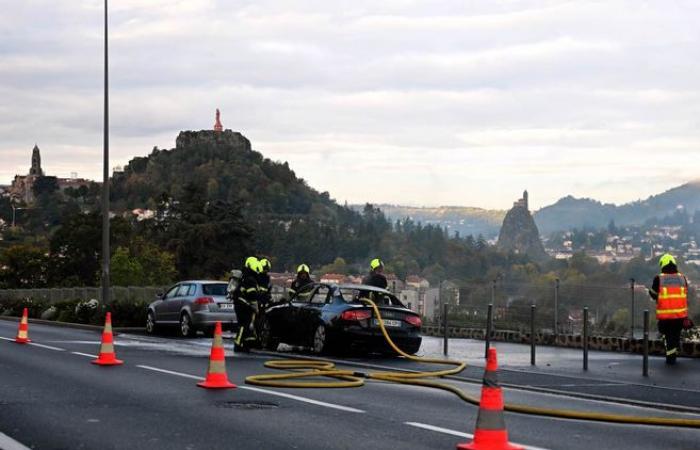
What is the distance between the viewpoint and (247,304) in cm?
2180

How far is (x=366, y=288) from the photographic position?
22.4 m

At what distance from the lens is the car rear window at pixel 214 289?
2942cm

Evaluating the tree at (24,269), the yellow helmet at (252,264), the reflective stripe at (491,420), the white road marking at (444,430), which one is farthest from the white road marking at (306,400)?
the tree at (24,269)

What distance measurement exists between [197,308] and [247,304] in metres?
7.46

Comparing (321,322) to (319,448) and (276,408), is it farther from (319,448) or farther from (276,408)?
(319,448)

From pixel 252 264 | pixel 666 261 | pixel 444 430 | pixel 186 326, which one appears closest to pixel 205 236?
pixel 186 326

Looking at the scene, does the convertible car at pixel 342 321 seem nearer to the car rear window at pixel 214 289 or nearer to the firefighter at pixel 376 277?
the firefighter at pixel 376 277

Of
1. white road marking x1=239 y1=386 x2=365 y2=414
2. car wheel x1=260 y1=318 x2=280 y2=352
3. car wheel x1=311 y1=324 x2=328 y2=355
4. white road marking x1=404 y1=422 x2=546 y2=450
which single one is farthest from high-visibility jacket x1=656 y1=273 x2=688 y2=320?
white road marking x1=404 y1=422 x2=546 y2=450

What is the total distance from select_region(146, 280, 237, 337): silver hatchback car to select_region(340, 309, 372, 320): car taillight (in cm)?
755

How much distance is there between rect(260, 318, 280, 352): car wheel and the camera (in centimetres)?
2352

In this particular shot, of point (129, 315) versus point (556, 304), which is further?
point (129, 315)

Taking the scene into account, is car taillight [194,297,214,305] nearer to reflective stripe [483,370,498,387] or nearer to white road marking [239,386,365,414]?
white road marking [239,386,365,414]

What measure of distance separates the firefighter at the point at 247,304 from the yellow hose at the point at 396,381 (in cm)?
201

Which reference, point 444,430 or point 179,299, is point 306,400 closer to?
point 444,430
